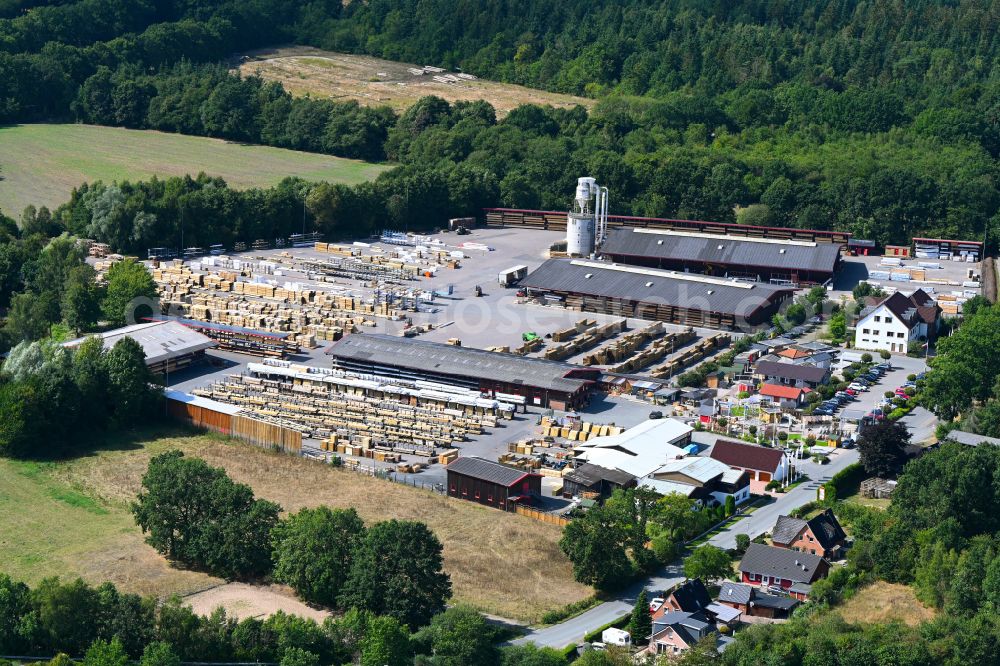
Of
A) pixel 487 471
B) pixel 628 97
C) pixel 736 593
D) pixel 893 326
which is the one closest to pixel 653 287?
pixel 893 326

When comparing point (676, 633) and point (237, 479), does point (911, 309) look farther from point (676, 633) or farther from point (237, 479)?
point (676, 633)

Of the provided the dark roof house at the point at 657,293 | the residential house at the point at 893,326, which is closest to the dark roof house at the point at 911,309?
the residential house at the point at 893,326

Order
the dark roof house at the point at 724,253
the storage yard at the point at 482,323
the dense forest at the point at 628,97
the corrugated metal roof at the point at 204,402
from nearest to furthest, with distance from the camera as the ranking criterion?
1. the corrugated metal roof at the point at 204,402
2. the storage yard at the point at 482,323
3. the dark roof house at the point at 724,253
4. the dense forest at the point at 628,97

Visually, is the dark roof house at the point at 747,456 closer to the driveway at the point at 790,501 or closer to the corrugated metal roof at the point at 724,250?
the driveway at the point at 790,501

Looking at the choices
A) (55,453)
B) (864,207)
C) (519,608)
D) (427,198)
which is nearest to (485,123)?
(427,198)

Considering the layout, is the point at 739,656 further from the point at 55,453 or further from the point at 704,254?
the point at 704,254

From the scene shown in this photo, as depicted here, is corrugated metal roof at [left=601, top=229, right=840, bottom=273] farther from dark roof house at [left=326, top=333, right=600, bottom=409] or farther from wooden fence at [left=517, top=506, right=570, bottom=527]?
wooden fence at [left=517, top=506, right=570, bottom=527]
